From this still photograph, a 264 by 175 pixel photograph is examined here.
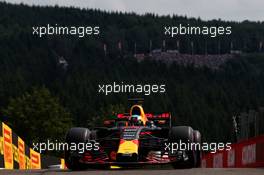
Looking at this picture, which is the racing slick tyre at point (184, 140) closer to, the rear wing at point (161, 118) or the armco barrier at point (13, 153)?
the rear wing at point (161, 118)

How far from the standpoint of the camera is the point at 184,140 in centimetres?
1434

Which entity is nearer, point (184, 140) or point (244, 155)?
point (184, 140)

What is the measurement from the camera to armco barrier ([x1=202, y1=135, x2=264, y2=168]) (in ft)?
59.7

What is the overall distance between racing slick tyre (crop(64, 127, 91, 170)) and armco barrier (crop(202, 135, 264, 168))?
16.1 ft

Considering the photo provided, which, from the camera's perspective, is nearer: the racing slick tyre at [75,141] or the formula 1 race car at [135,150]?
the formula 1 race car at [135,150]

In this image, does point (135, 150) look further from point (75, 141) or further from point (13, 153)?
point (13, 153)

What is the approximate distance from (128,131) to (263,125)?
5.48 meters

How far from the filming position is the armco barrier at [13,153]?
20.7m

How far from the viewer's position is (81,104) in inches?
5689

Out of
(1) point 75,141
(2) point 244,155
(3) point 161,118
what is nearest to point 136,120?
(3) point 161,118

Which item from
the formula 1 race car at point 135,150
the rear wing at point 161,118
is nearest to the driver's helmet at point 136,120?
the formula 1 race car at point 135,150

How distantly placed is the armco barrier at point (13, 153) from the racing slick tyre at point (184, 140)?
7.14 m

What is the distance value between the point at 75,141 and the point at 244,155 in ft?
22.9

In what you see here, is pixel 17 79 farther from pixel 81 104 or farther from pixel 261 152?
pixel 261 152
